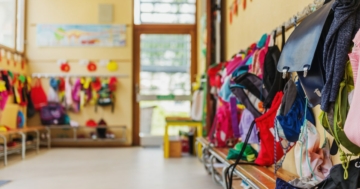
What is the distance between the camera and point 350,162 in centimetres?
169

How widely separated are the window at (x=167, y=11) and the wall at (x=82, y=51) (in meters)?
0.34

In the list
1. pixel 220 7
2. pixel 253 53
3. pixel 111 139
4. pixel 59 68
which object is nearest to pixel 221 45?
pixel 220 7

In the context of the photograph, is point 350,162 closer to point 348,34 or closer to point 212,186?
point 348,34

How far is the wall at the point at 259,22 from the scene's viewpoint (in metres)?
3.14

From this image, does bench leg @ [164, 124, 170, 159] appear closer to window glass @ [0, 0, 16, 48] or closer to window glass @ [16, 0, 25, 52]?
window glass @ [0, 0, 16, 48]

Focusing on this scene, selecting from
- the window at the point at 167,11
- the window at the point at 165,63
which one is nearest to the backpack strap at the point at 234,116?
the window at the point at 165,63

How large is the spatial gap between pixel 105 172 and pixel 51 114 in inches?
135

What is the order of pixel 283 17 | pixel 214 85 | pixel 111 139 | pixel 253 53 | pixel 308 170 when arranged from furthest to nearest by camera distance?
1. pixel 111 139
2. pixel 214 85
3. pixel 253 53
4. pixel 283 17
5. pixel 308 170

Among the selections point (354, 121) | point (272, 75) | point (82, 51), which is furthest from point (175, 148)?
point (354, 121)

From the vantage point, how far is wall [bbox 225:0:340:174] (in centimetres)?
314

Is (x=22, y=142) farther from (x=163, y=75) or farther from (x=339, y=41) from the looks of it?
(x=339, y=41)

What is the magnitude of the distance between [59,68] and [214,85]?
4.08 m

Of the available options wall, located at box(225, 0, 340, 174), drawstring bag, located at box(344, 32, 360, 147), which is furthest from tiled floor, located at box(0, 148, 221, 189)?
drawstring bag, located at box(344, 32, 360, 147)

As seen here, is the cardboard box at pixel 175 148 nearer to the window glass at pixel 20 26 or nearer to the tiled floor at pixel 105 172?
the tiled floor at pixel 105 172
